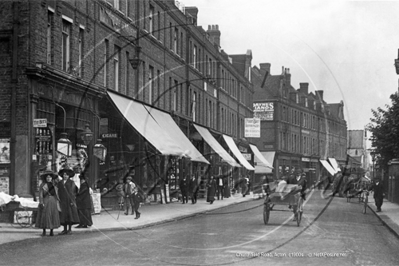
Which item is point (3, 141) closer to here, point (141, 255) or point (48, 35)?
point (48, 35)

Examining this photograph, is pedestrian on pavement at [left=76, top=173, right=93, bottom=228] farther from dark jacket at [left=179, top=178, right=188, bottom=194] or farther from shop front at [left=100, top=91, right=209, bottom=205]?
dark jacket at [left=179, top=178, right=188, bottom=194]

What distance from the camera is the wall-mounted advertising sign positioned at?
6909 cm

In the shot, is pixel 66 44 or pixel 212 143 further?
pixel 212 143

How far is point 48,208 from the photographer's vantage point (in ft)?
49.1

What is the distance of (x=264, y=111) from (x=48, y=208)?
56.0m

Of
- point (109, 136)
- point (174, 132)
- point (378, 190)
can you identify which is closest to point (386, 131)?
point (378, 190)

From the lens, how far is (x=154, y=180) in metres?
30.4

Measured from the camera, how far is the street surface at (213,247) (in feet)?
33.4

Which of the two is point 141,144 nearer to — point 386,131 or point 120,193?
point 120,193

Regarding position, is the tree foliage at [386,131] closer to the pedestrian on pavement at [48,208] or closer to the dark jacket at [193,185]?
the dark jacket at [193,185]

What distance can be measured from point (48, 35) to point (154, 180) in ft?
38.5

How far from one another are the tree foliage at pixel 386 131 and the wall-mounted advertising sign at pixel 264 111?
3485 cm

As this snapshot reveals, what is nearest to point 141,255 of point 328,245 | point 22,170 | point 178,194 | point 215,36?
point 328,245

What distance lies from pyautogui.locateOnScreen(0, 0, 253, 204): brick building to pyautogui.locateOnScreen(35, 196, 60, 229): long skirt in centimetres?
258
